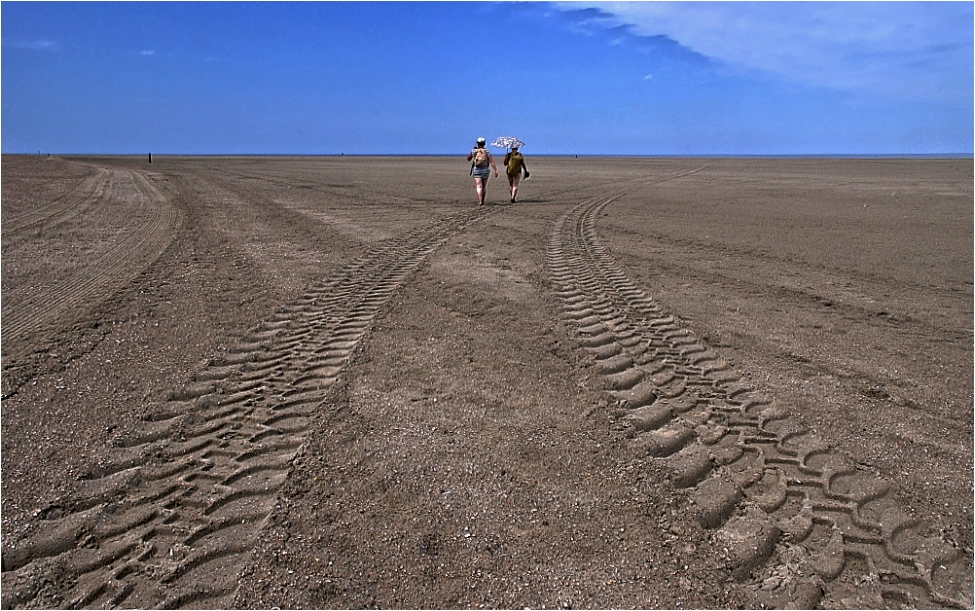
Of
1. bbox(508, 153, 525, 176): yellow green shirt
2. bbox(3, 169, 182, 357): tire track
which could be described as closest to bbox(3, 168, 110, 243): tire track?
bbox(3, 169, 182, 357): tire track

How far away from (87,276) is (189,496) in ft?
18.3

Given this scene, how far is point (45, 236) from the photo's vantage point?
33.4ft

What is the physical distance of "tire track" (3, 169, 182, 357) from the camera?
5.63 meters

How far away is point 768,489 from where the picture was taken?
10.9 ft

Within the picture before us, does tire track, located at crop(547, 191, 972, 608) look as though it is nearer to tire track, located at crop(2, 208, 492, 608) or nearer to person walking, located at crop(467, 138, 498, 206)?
tire track, located at crop(2, 208, 492, 608)

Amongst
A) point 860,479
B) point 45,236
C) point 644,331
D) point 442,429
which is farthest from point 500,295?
point 45,236

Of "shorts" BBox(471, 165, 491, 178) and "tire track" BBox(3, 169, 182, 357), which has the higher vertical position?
"shorts" BBox(471, 165, 491, 178)

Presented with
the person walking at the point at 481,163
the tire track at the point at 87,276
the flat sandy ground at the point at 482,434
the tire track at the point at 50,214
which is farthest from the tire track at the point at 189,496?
the person walking at the point at 481,163

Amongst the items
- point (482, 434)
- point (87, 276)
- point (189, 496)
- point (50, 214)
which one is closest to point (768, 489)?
point (482, 434)

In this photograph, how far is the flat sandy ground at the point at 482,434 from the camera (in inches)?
107

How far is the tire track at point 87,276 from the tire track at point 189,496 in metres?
2.13

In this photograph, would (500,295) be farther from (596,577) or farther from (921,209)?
(921,209)

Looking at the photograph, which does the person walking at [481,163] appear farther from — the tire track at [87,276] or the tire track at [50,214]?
Answer: the tire track at [50,214]

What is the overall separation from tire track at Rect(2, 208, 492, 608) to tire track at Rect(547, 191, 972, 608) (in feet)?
7.29
